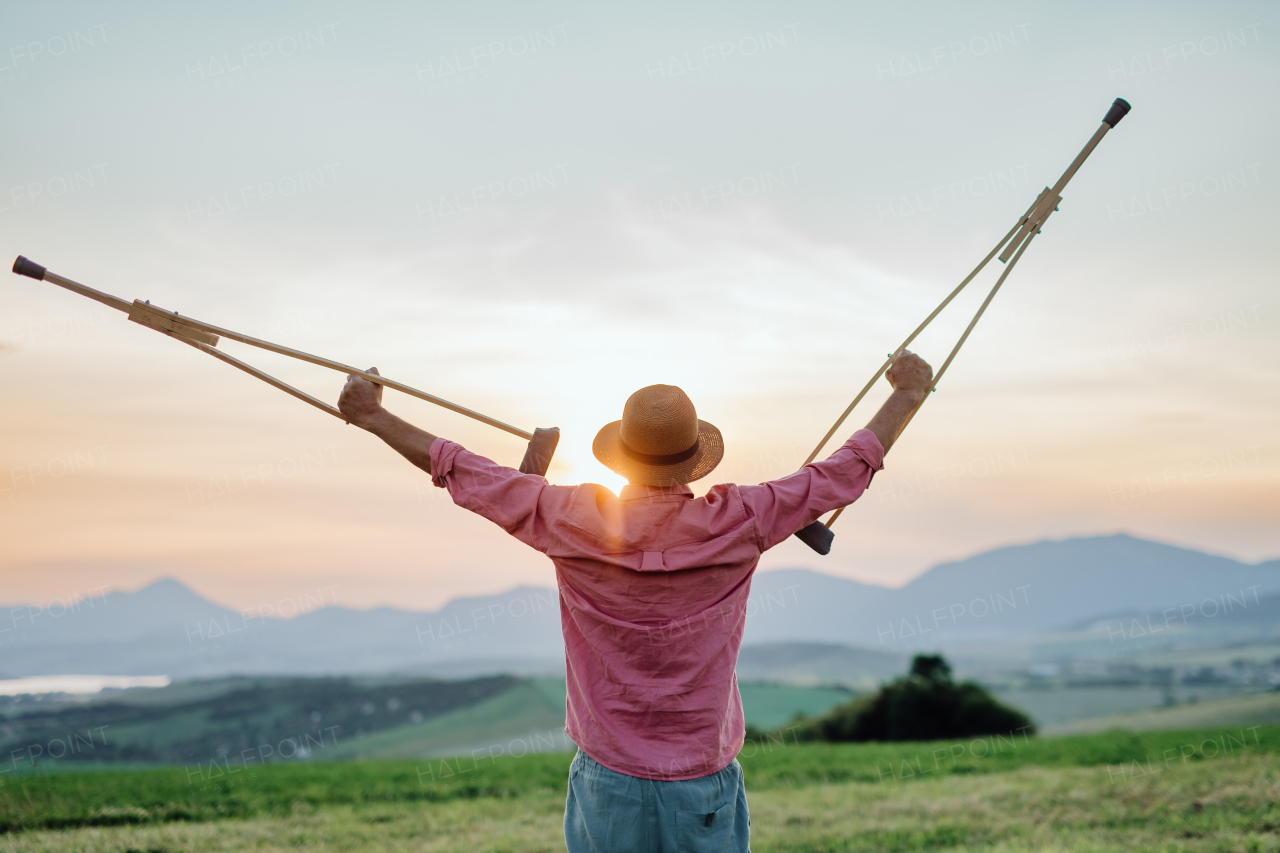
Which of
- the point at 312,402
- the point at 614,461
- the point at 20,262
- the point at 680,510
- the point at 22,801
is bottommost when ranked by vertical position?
the point at 22,801

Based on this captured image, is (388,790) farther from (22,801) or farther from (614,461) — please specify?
(614,461)

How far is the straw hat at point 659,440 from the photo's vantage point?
8.73ft

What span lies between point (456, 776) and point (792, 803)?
142 inches

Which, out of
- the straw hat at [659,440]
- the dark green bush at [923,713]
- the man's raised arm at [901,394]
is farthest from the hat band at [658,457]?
the dark green bush at [923,713]

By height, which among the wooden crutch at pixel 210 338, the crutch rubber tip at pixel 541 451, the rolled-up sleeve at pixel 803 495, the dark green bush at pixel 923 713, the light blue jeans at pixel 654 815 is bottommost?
the dark green bush at pixel 923 713

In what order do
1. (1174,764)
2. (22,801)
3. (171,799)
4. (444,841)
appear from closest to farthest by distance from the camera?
(444,841)
(22,801)
(171,799)
(1174,764)

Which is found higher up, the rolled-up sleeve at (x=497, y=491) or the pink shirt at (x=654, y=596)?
the rolled-up sleeve at (x=497, y=491)

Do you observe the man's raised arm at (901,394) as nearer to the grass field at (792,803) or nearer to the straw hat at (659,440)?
the straw hat at (659,440)

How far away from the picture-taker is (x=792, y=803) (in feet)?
25.0

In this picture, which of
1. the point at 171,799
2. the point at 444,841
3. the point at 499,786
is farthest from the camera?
the point at 499,786

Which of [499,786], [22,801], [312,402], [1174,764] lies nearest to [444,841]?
[499,786]

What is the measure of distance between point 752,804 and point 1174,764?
4.03m

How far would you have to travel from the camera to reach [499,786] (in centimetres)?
843

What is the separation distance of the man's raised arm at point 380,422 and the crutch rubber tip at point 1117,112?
3.28 meters
